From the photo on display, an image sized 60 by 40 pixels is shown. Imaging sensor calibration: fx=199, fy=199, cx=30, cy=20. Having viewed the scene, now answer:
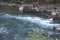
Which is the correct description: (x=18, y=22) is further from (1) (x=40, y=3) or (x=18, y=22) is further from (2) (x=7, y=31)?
(1) (x=40, y=3)

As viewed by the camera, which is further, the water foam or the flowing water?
the water foam

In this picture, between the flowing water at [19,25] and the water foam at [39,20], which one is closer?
the flowing water at [19,25]

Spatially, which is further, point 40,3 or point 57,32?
point 40,3

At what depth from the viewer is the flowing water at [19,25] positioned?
33.7 ft

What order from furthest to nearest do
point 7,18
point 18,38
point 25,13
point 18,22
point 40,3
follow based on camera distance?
point 40,3 → point 25,13 → point 7,18 → point 18,22 → point 18,38

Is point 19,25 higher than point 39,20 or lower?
higher

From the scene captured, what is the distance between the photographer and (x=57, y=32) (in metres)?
10.8

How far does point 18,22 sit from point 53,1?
22.7 feet

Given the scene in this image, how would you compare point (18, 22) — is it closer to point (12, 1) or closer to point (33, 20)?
point (33, 20)

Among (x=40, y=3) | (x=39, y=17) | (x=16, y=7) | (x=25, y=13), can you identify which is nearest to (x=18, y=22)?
(x=39, y=17)

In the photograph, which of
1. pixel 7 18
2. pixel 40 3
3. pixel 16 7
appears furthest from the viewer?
pixel 40 3

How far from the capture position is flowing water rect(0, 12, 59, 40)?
405 inches

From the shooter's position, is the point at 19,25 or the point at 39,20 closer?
the point at 19,25

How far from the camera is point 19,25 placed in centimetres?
1233
